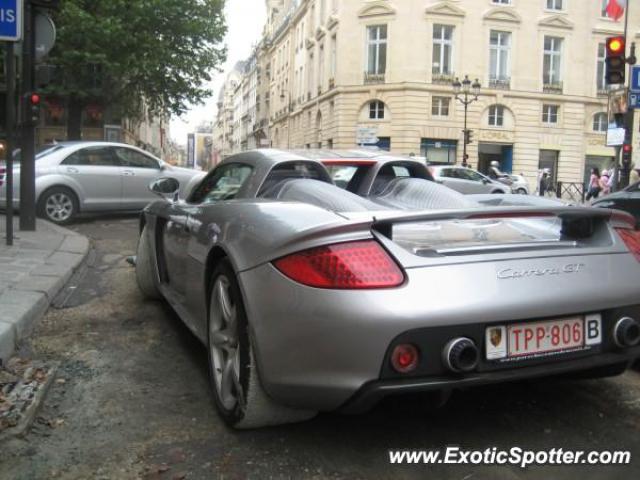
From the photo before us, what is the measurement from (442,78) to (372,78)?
4513 millimetres

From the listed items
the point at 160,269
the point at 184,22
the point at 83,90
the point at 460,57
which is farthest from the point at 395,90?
the point at 160,269

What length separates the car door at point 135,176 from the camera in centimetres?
1146

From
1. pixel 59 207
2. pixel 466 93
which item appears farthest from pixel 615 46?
pixel 466 93

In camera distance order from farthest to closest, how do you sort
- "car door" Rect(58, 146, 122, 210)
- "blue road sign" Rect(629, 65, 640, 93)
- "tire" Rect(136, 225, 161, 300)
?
"blue road sign" Rect(629, 65, 640, 93) → "car door" Rect(58, 146, 122, 210) → "tire" Rect(136, 225, 161, 300)

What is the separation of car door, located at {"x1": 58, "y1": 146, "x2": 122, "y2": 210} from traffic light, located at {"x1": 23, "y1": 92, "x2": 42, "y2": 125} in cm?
220

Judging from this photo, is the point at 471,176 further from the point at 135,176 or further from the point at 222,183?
the point at 222,183

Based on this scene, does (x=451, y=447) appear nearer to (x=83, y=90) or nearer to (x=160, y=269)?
(x=160, y=269)

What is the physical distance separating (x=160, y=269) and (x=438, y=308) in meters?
2.84

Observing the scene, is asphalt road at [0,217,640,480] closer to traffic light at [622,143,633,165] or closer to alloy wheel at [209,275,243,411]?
alloy wheel at [209,275,243,411]

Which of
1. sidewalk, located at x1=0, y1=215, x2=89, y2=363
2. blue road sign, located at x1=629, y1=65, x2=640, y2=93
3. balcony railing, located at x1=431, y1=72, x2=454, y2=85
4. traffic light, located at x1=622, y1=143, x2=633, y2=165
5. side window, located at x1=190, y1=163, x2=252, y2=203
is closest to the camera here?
side window, located at x1=190, y1=163, x2=252, y2=203

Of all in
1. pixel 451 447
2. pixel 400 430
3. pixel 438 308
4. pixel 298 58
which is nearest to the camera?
pixel 438 308

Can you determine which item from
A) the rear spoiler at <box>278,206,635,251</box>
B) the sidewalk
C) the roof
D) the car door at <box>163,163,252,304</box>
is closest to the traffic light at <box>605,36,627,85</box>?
the roof

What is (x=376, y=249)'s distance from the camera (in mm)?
2355

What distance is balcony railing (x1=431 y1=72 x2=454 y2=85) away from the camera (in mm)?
41281
